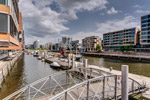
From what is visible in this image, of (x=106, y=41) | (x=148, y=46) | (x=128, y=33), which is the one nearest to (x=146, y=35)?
(x=148, y=46)

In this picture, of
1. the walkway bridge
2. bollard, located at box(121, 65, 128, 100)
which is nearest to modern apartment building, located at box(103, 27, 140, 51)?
the walkway bridge

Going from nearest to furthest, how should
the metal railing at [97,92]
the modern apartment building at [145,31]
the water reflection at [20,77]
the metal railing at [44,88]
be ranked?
the metal railing at [97,92] → the metal railing at [44,88] → the water reflection at [20,77] → the modern apartment building at [145,31]

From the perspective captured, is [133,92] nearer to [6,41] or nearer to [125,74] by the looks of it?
[125,74]

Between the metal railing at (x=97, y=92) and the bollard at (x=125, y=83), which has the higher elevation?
the bollard at (x=125, y=83)

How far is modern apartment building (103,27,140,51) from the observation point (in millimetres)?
89875

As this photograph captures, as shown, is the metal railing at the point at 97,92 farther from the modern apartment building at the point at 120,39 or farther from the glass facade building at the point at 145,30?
the modern apartment building at the point at 120,39

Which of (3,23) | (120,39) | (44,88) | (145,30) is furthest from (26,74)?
(120,39)

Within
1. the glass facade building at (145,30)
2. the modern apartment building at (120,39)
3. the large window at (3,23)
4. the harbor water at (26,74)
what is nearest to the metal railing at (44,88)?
the harbor water at (26,74)

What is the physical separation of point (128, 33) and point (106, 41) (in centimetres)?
2879

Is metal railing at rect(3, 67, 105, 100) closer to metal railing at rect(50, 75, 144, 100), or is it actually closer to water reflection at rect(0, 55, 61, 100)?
metal railing at rect(50, 75, 144, 100)

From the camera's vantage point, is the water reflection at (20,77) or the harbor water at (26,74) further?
the harbor water at (26,74)

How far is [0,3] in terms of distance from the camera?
24.3 m

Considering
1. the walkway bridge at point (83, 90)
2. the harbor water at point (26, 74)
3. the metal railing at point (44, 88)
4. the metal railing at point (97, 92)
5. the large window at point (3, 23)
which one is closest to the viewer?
the walkway bridge at point (83, 90)

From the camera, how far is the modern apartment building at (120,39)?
89.9 meters
